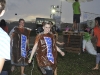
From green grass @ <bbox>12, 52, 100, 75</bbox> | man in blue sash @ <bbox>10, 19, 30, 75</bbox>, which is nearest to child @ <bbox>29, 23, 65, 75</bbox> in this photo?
man in blue sash @ <bbox>10, 19, 30, 75</bbox>

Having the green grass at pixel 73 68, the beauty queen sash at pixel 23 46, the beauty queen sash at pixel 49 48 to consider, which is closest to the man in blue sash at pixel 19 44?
the beauty queen sash at pixel 23 46

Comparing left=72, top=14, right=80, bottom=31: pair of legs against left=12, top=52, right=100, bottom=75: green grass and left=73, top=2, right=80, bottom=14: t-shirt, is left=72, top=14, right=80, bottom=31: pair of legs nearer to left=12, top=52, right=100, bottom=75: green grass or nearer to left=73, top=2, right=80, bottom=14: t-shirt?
left=73, top=2, right=80, bottom=14: t-shirt

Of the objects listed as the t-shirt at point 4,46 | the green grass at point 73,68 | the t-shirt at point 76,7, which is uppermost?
the t-shirt at point 76,7

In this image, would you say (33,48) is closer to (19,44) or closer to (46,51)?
(46,51)

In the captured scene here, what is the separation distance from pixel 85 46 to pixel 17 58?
386 inches

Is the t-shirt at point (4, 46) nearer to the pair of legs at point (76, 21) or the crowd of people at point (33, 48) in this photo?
the crowd of people at point (33, 48)

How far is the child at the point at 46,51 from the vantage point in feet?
21.0

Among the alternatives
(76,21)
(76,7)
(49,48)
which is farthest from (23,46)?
(76,21)

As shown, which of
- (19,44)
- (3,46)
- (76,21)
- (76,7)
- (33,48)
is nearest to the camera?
(3,46)

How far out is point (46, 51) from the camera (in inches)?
252

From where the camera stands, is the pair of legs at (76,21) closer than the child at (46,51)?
No

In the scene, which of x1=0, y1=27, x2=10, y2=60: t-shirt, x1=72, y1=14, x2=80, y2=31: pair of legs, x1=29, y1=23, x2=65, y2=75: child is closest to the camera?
x1=0, y1=27, x2=10, y2=60: t-shirt

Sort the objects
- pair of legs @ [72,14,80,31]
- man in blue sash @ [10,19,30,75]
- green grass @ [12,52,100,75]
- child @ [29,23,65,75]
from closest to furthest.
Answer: child @ [29,23,65,75] < man in blue sash @ [10,19,30,75] < green grass @ [12,52,100,75] < pair of legs @ [72,14,80,31]

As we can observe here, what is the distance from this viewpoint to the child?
21.0ft
